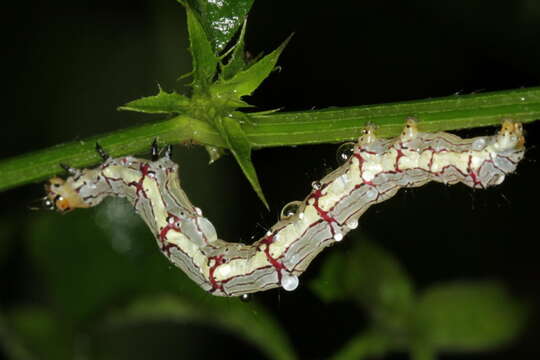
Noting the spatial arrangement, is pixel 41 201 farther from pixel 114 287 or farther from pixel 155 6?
pixel 155 6

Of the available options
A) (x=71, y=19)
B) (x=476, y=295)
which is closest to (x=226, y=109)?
(x=476, y=295)

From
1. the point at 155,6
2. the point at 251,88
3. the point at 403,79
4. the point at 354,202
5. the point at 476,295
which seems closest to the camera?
the point at 251,88

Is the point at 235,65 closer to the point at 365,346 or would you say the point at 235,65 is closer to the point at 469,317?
the point at 365,346

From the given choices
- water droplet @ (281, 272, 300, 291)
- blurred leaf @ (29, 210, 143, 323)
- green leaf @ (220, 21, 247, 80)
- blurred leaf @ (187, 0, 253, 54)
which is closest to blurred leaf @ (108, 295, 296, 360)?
blurred leaf @ (29, 210, 143, 323)

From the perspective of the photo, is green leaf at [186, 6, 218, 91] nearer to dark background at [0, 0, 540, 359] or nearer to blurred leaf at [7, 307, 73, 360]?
dark background at [0, 0, 540, 359]

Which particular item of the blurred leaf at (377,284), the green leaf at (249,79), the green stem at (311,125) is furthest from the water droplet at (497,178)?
the green leaf at (249,79)
